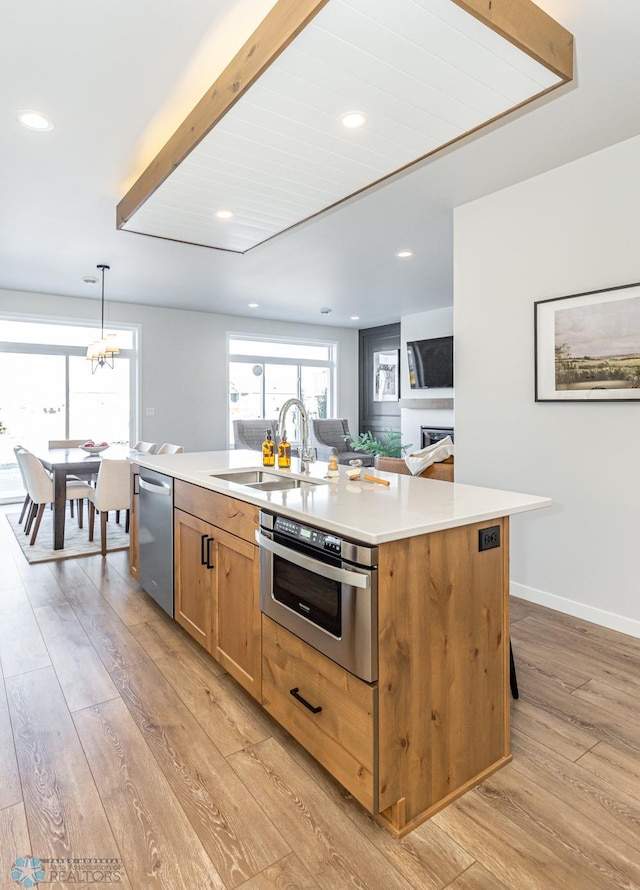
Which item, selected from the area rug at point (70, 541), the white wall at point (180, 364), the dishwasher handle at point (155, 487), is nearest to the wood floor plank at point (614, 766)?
the dishwasher handle at point (155, 487)

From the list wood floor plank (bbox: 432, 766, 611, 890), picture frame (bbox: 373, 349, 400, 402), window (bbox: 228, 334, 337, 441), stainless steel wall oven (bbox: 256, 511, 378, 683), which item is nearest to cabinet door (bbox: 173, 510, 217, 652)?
stainless steel wall oven (bbox: 256, 511, 378, 683)

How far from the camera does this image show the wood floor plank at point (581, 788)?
4.76 ft

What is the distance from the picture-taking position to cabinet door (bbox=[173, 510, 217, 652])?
2268 mm

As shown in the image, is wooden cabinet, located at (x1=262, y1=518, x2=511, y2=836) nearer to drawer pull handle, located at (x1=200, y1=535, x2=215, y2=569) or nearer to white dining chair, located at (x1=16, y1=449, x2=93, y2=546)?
drawer pull handle, located at (x1=200, y1=535, x2=215, y2=569)

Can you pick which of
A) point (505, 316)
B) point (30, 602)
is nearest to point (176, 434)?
point (30, 602)

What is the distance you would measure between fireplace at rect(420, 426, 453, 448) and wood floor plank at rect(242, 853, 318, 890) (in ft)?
20.6

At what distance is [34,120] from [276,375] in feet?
19.9

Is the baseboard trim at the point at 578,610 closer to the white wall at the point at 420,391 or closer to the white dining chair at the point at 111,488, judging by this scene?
the white dining chair at the point at 111,488

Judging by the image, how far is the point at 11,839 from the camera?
1382 mm

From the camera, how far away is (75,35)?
75.5 inches

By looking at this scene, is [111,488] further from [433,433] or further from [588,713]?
[433,433]

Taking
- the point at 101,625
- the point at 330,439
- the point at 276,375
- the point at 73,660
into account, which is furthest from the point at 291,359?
the point at 73,660

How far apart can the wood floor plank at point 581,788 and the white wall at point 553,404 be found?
1289mm

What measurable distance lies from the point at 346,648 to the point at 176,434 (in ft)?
20.8
